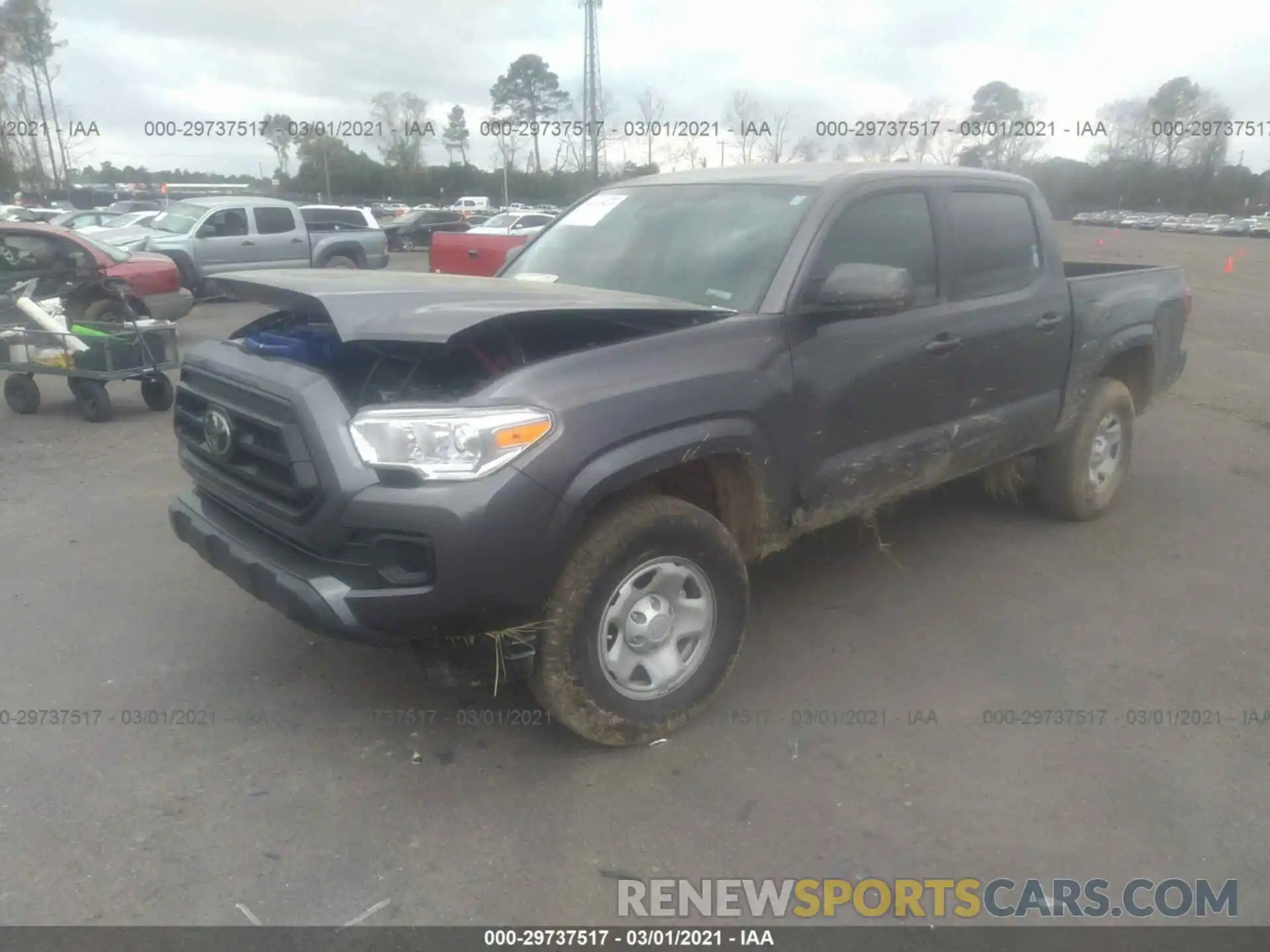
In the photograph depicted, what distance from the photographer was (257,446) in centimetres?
329

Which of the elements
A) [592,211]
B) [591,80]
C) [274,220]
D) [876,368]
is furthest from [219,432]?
[591,80]

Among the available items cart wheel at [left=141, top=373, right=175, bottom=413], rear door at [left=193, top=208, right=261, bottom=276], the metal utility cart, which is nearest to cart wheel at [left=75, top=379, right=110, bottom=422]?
the metal utility cart

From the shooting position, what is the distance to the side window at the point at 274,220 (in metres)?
17.7

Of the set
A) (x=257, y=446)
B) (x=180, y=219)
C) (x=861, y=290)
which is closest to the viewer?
(x=257, y=446)

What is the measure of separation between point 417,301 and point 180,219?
1654 centimetres

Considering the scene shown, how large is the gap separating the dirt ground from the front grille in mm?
874

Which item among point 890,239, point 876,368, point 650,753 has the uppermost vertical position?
point 890,239

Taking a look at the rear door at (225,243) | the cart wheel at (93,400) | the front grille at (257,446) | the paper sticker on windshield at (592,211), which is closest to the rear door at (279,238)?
the rear door at (225,243)

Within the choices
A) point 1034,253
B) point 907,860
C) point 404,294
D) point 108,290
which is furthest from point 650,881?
point 108,290

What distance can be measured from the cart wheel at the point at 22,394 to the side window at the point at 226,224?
30.7 ft

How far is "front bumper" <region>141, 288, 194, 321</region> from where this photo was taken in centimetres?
1201

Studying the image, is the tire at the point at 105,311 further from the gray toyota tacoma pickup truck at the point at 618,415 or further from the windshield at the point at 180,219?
the windshield at the point at 180,219

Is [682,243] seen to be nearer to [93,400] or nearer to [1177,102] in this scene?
[93,400]
